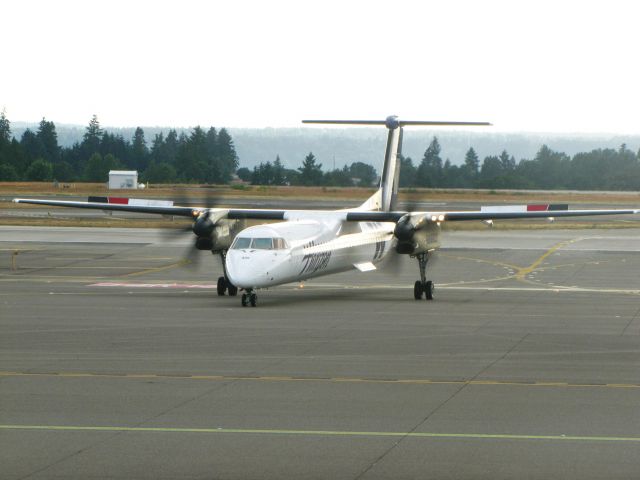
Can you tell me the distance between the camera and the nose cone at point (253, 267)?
101ft

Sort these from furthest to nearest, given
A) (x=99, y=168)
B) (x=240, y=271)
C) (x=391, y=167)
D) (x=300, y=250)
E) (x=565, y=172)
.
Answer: (x=565, y=172) → (x=99, y=168) → (x=391, y=167) → (x=300, y=250) → (x=240, y=271)

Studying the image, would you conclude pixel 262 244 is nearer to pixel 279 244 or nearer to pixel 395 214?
pixel 279 244

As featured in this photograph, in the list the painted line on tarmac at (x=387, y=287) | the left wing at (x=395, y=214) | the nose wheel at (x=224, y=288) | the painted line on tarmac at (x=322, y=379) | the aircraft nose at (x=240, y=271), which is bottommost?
the painted line on tarmac at (x=387, y=287)

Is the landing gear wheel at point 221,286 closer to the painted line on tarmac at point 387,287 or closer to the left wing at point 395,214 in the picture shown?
the left wing at point 395,214

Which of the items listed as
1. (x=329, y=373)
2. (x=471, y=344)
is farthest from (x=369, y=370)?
(x=471, y=344)

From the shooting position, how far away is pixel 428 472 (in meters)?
12.6

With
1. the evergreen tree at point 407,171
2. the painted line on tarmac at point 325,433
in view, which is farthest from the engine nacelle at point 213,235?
the evergreen tree at point 407,171

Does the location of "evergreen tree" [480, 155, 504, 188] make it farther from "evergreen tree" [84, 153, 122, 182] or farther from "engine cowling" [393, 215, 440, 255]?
"engine cowling" [393, 215, 440, 255]

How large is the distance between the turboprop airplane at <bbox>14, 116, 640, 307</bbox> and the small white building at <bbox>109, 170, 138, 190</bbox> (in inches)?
3346

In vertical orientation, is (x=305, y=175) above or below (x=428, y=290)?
above

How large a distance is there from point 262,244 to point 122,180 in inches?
3787

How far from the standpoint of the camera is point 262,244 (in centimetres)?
3167

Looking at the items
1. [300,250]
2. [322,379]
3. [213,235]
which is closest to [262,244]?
[300,250]

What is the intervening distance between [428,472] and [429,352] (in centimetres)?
1023
